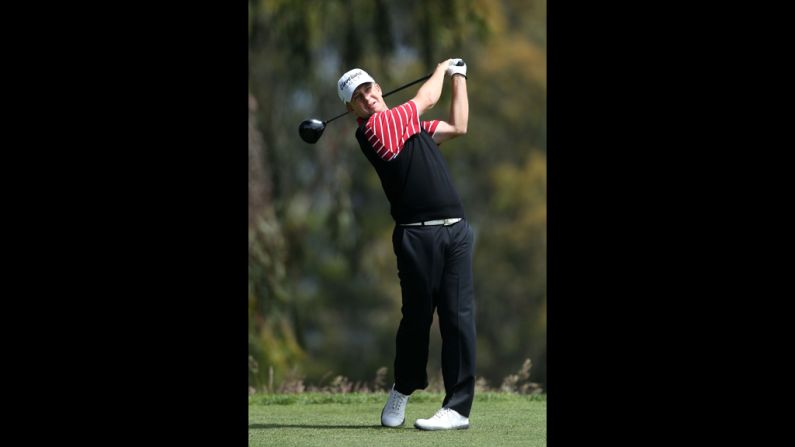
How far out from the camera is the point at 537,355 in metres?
17.4

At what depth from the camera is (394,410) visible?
5.78 metres

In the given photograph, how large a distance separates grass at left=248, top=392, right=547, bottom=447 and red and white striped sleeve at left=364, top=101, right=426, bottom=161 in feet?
4.70

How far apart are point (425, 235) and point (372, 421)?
121 cm

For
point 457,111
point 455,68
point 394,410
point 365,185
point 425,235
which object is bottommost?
point 394,410

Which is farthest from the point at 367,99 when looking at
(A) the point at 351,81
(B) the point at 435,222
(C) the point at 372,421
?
(C) the point at 372,421

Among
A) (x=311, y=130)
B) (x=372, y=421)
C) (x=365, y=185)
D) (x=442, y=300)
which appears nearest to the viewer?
(x=442, y=300)

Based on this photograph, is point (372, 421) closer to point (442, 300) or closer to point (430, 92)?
point (442, 300)

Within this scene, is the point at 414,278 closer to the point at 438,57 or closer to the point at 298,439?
the point at 298,439

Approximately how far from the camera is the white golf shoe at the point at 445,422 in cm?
555

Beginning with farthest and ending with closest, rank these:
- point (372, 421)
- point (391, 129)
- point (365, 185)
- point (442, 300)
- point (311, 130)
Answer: point (365, 185)
point (372, 421)
point (311, 130)
point (442, 300)
point (391, 129)

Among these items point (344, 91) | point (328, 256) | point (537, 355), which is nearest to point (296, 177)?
point (328, 256)

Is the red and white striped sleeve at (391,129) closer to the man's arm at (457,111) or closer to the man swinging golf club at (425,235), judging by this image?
the man swinging golf club at (425,235)

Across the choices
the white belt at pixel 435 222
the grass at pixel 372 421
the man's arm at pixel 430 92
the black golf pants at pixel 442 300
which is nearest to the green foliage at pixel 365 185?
the grass at pixel 372 421

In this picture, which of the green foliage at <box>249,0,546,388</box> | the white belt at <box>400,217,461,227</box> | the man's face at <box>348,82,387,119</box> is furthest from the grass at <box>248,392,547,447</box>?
the man's face at <box>348,82,387,119</box>
